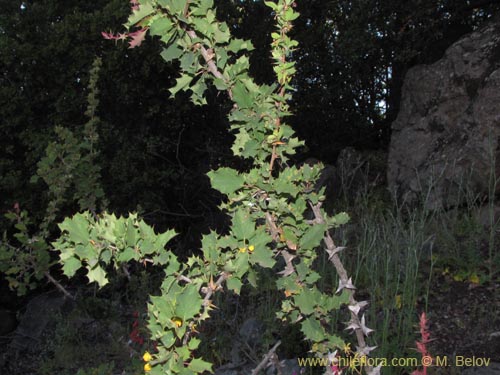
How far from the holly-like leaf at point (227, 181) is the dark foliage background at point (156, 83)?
428 centimetres

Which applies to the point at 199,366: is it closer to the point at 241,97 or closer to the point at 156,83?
the point at 241,97

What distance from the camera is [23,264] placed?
208 inches

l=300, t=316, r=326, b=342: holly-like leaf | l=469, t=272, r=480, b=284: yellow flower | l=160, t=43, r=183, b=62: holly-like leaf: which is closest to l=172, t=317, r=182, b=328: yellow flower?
l=300, t=316, r=326, b=342: holly-like leaf

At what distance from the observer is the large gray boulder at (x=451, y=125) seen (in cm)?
531

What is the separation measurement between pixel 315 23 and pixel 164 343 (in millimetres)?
6698

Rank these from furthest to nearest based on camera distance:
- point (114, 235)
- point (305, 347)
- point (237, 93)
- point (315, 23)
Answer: point (315, 23) → point (305, 347) → point (237, 93) → point (114, 235)

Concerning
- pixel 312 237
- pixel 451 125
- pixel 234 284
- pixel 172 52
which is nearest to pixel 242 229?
pixel 234 284

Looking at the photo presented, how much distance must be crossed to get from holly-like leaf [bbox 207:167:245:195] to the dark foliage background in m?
4.28

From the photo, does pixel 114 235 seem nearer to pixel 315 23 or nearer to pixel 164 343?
pixel 164 343

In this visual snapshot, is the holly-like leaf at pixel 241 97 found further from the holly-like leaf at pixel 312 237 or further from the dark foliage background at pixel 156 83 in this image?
the dark foliage background at pixel 156 83

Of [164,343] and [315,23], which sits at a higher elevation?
[315,23]

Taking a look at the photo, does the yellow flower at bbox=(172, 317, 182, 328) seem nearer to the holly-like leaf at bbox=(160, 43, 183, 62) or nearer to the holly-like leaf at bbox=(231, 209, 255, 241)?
the holly-like leaf at bbox=(231, 209, 255, 241)

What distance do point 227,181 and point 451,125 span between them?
4.45 m

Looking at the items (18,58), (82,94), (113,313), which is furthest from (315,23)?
(113,313)
